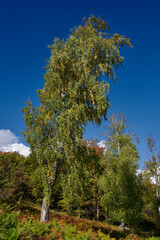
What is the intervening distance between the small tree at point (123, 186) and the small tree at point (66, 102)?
7486mm

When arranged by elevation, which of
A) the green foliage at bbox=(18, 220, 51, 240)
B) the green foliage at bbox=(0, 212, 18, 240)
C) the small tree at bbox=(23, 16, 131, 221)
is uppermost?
the small tree at bbox=(23, 16, 131, 221)

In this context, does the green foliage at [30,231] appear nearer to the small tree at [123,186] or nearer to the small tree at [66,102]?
the small tree at [66,102]

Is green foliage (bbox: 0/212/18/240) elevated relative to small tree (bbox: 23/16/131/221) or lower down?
lower down

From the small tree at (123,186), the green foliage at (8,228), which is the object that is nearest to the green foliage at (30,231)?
the green foliage at (8,228)

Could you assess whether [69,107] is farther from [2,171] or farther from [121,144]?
[2,171]

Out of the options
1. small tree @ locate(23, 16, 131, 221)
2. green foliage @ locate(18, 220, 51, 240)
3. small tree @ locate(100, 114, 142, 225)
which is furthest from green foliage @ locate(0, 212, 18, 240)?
small tree @ locate(100, 114, 142, 225)

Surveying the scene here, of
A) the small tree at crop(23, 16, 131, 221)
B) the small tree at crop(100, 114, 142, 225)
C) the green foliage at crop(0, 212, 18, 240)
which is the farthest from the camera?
the small tree at crop(100, 114, 142, 225)

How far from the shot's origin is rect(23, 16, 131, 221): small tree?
8.31 metres

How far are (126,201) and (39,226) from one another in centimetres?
920

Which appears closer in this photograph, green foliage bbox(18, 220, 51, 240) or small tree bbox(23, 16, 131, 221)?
green foliage bbox(18, 220, 51, 240)

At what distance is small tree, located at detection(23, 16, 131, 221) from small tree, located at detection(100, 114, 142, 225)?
24.6 ft

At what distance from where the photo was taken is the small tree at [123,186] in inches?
519

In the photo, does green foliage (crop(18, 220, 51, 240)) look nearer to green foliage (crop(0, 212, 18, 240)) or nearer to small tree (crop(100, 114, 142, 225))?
green foliage (crop(0, 212, 18, 240))

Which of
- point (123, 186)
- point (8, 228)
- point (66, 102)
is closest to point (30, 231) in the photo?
point (8, 228)
